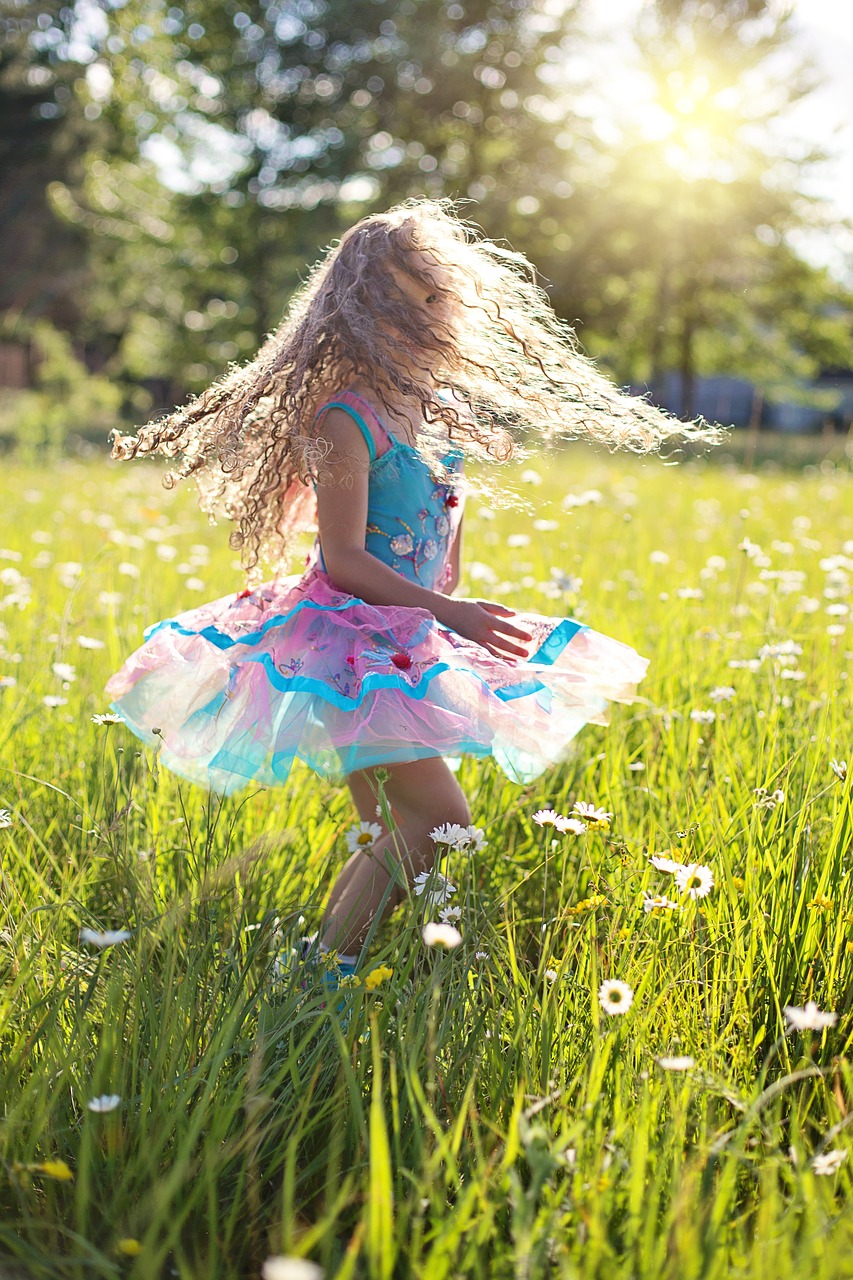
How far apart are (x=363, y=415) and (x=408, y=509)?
0.27 m

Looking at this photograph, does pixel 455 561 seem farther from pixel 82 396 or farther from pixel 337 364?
pixel 82 396

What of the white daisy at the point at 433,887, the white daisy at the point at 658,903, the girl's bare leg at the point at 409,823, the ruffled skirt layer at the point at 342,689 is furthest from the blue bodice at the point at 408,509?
the white daisy at the point at 658,903

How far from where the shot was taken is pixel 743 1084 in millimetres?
1749

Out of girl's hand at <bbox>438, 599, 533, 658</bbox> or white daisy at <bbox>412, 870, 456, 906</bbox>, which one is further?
girl's hand at <bbox>438, 599, 533, 658</bbox>

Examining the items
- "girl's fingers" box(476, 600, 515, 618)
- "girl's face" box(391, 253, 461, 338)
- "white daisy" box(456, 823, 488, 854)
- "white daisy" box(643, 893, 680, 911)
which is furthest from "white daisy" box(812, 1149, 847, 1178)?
"girl's face" box(391, 253, 461, 338)

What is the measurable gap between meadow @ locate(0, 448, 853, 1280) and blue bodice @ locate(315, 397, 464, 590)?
0.59 meters

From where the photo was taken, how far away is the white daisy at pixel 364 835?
6.80ft

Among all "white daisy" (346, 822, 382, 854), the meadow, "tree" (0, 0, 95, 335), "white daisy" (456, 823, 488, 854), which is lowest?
the meadow

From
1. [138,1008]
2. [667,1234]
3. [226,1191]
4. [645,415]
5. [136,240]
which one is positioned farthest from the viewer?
[136,240]

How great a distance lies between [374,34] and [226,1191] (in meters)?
23.9

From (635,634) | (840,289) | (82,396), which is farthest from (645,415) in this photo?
(840,289)

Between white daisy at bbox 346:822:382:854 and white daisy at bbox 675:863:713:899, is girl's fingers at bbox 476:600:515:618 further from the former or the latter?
white daisy at bbox 675:863:713:899

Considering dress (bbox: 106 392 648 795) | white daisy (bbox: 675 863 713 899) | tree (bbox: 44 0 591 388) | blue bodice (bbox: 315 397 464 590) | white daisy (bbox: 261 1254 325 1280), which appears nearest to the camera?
white daisy (bbox: 261 1254 325 1280)

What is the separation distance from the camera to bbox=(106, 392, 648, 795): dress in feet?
7.02
